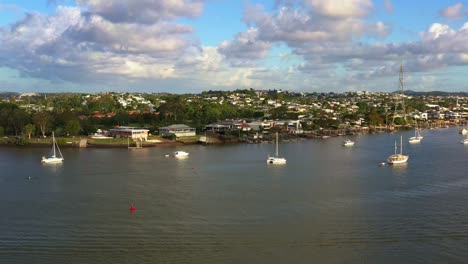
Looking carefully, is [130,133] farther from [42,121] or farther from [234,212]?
[234,212]

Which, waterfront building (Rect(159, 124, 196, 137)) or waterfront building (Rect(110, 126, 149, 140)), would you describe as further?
waterfront building (Rect(159, 124, 196, 137))

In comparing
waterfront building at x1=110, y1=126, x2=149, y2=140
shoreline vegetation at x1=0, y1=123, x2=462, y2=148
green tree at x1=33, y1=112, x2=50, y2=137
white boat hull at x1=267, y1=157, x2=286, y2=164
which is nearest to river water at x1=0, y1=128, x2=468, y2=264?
Answer: white boat hull at x1=267, y1=157, x2=286, y2=164

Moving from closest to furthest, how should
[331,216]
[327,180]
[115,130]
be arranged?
[331,216] < [327,180] < [115,130]

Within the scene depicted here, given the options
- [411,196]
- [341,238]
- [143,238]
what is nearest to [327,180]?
[411,196]

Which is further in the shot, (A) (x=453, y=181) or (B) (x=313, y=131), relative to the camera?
(B) (x=313, y=131)

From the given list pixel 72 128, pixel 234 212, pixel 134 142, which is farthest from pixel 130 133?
pixel 234 212

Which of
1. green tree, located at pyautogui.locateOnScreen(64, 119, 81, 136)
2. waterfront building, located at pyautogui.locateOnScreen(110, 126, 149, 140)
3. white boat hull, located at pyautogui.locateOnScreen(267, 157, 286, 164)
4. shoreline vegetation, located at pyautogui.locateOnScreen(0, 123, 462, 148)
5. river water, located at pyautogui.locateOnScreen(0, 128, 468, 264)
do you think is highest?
green tree, located at pyautogui.locateOnScreen(64, 119, 81, 136)

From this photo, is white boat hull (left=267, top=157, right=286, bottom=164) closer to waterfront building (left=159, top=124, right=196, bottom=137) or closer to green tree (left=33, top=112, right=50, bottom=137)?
waterfront building (left=159, top=124, right=196, bottom=137)

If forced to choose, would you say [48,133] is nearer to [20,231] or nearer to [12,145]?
[12,145]

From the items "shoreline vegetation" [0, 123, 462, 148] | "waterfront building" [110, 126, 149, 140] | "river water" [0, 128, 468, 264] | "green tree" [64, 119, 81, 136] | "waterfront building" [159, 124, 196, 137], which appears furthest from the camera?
"waterfront building" [159, 124, 196, 137]
